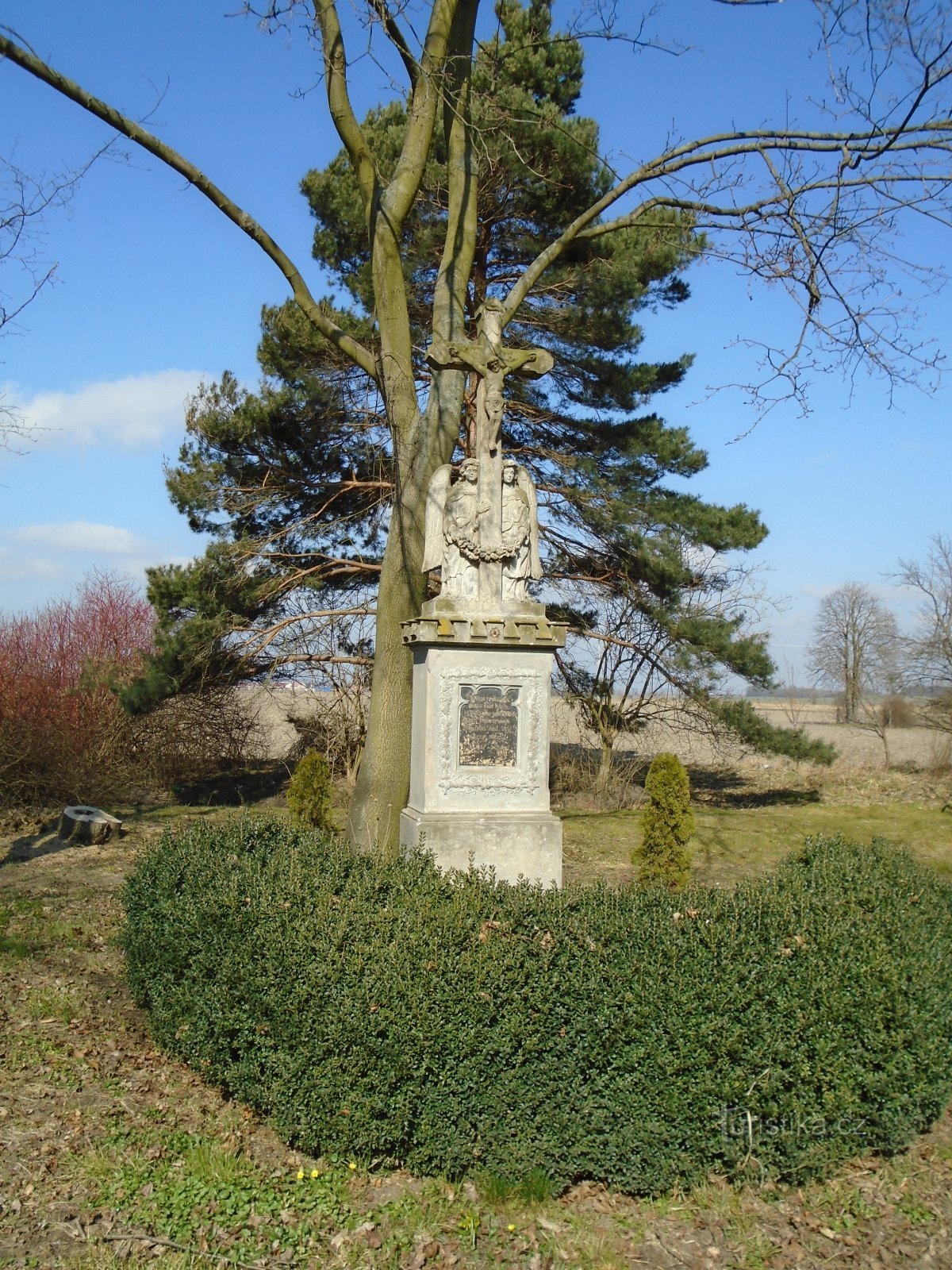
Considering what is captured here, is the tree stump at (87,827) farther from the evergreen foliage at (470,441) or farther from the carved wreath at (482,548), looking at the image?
the carved wreath at (482,548)

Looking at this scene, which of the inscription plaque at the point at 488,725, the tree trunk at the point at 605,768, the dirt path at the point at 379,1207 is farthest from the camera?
the tree trunk at the point at 605,768

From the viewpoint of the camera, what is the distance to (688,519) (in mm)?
14680

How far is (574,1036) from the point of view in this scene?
4.27 metres

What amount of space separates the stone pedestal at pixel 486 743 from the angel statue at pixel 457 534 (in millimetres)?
274

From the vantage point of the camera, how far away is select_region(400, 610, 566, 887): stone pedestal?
7.20 m

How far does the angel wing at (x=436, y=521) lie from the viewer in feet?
24.9

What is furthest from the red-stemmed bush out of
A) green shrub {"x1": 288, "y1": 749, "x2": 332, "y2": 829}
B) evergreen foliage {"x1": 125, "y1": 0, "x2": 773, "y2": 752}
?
green shrub {"x1": 288, "y1": 749, "x2": 332, "y2": 829}

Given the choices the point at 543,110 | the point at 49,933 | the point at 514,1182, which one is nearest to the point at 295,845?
the point at 49,933

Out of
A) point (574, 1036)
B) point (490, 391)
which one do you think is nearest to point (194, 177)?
point (490, 391)

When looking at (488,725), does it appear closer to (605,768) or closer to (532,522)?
(532,522)

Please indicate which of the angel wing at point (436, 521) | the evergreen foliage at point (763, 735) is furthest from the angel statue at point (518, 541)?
the evergreen foliage at point (763, 735)

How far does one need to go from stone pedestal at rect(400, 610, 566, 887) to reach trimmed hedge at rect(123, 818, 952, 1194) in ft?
7.39

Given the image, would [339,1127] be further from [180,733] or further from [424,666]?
[180,733]

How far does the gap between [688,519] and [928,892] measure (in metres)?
9.32
